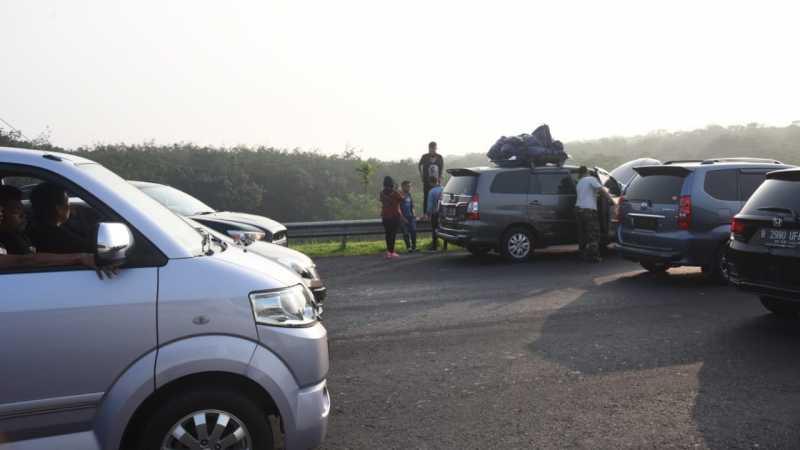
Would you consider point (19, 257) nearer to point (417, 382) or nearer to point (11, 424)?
point (11, 424)

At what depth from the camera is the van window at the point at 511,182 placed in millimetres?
12945

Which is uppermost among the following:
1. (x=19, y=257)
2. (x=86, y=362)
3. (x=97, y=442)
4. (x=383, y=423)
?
(x=19, y=257)

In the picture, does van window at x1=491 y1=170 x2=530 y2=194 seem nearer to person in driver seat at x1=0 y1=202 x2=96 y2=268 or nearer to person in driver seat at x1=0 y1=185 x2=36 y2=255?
person in driver seat at x1=0 y1=185 x2=36 y2=255

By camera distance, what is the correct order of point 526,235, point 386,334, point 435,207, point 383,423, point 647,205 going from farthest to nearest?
point 435,207
point 526,235
point 647,205
point 386,334
point 383,423

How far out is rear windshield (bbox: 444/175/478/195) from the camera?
13.0 m

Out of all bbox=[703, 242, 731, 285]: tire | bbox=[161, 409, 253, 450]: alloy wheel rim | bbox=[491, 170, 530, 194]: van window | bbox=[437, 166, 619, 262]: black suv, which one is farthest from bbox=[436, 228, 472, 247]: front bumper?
bbox=[161, 409, 253, 450]: alloy wheel rim

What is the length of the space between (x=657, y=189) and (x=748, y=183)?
1.25 m

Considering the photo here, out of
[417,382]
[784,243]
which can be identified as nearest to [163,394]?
[417,382]

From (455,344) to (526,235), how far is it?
657 centimetres

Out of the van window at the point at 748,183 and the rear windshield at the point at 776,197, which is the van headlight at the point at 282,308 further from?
the van window at the point at 748,183

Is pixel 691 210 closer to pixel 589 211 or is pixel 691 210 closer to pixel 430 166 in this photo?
pixel 589 211

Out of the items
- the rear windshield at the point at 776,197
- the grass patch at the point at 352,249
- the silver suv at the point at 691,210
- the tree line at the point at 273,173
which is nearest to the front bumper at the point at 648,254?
the silver suv at the point at 691,210

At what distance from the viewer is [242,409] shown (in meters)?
3.39

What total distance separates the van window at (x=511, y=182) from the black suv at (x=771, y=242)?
19.2 feet
